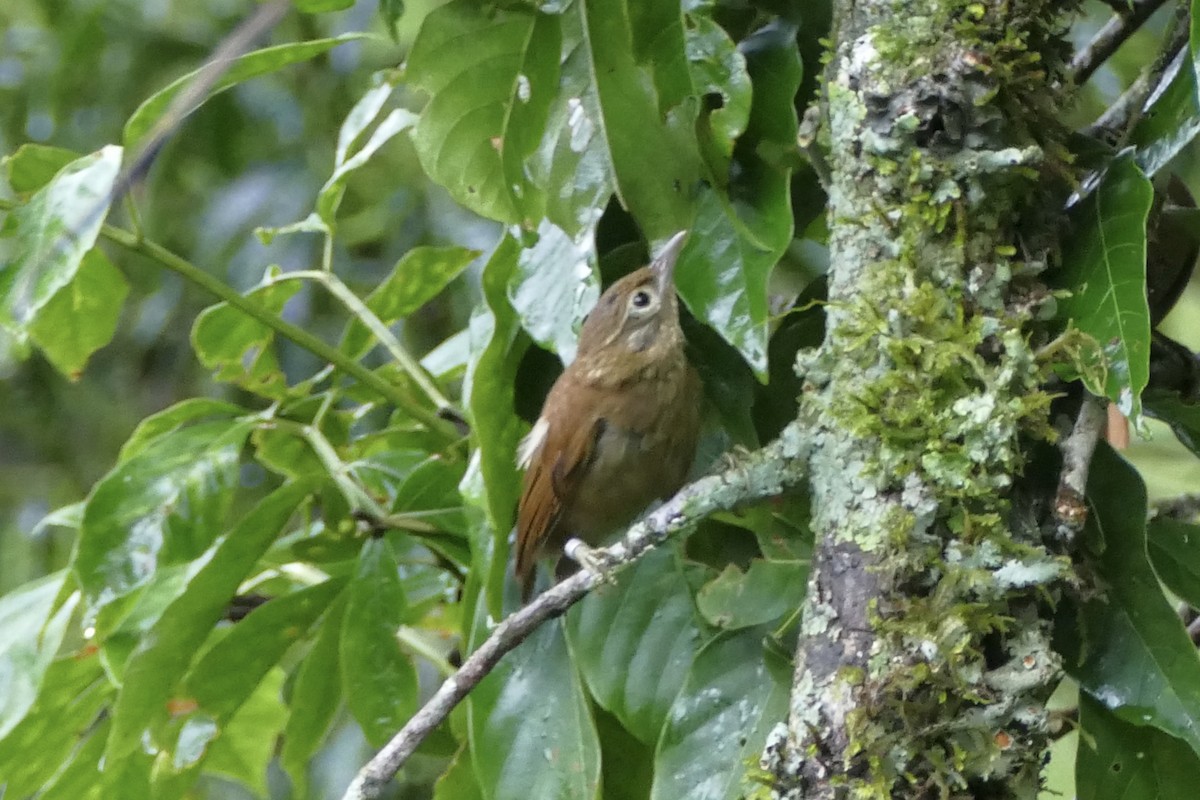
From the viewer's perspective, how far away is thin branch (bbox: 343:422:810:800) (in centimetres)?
123

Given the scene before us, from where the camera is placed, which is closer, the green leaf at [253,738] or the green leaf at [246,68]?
the green leaf at [246,68]

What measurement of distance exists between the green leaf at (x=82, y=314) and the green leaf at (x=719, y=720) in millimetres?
1151

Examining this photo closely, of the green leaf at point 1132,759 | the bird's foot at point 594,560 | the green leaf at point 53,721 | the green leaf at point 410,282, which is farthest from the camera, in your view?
the green leaf at point 410,282

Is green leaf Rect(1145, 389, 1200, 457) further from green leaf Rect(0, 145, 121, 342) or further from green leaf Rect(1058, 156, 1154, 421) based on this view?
green leaf Rect(0, 145, 121, 342)

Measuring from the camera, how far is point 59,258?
1525 millimetres

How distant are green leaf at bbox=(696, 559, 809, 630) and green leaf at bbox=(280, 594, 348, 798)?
2.37 feet

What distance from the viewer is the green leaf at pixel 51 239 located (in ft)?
4.90

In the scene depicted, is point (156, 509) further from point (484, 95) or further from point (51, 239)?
point (484, 95)

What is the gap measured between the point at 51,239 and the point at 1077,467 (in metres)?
1.22

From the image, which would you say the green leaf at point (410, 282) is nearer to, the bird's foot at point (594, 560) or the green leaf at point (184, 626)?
the green leaf at point (184, 626)

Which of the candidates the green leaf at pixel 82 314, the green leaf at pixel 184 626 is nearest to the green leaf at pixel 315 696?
the green leaf at pixel 184 626

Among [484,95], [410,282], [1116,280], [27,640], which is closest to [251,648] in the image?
[27,640]

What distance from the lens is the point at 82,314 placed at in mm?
2004

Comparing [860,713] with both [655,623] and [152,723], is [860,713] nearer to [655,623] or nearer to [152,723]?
[655,623]
